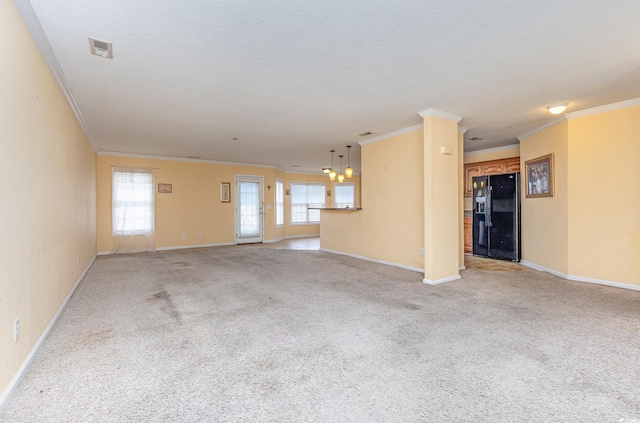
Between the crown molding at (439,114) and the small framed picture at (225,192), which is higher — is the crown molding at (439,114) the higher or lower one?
the higher one

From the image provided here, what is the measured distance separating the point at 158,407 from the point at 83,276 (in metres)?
4.05

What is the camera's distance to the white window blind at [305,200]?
1089cm

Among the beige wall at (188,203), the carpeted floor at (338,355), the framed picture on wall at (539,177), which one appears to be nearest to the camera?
the carpeted floor at (338,355)

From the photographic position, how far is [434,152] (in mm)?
4273

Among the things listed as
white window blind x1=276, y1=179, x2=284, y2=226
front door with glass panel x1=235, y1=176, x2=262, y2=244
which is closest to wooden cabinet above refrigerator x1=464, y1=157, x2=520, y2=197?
white window blind x1=276, y1=179, x2=284, y2=226

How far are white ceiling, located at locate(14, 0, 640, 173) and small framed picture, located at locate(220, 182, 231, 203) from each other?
3.80m

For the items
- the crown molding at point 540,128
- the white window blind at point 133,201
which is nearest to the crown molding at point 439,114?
the crown molding at point 540,128

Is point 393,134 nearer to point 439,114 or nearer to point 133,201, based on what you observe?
point 439,114

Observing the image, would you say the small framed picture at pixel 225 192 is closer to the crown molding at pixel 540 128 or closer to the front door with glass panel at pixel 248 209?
the front door with glass panel at pixel 248 209

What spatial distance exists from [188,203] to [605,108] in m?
8.58

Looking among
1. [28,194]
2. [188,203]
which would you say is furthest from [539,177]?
[188,203]

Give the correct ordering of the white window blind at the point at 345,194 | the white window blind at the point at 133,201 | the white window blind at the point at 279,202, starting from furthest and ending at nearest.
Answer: the white window blind at the point at 345,194 < the white window blind at the point at 279,202 < the white window blind at the point at 133,201

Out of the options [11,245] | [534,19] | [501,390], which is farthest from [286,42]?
[501,390]

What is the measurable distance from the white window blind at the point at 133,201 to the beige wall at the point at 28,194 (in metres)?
4.06
